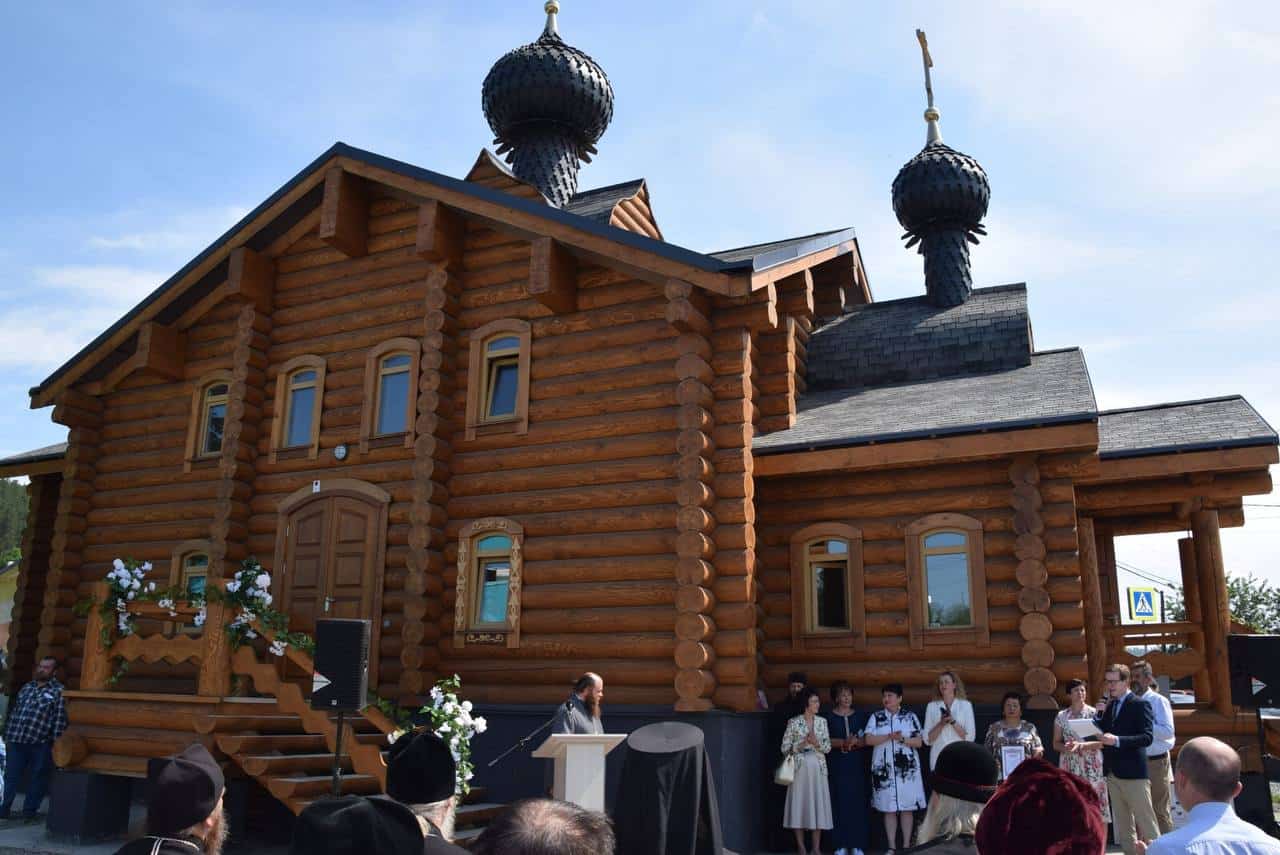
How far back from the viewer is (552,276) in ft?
40.0

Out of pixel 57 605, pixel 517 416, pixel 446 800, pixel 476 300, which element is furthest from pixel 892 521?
pixel 57 605

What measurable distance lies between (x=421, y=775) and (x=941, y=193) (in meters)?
15.2

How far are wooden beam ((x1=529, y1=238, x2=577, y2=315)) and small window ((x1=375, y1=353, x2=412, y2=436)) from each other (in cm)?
213

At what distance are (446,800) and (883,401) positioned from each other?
10602 millimetres

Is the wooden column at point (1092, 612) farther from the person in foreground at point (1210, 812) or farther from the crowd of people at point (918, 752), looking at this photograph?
the person in foreground at point (1210, 812)

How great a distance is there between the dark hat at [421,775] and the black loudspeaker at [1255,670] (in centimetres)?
879

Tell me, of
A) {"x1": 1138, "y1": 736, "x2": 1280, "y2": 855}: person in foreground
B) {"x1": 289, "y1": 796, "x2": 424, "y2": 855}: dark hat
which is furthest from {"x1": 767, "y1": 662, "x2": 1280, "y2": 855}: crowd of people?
{"x1": 289, "y1": 796, "x2": 424, "y2": 855}: dark hat

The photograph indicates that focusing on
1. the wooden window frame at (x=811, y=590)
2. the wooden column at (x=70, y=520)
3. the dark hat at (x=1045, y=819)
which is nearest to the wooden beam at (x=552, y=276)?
the wooden window frame at (x=811, y=590)

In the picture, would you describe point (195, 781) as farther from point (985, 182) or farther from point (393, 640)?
point (985, 182)

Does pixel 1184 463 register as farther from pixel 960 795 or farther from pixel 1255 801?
pixel 960 795

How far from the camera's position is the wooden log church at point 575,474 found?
11.0 m

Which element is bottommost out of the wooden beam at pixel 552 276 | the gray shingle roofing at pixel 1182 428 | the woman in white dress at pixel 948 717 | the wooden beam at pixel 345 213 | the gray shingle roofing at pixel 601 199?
the woman in white dress at pixel 948 717

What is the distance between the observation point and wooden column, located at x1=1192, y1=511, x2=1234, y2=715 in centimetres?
1166

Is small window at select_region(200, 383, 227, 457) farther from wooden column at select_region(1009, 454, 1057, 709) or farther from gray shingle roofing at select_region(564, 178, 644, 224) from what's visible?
wooden column at select_region(1009, 454, 1057, 709)
